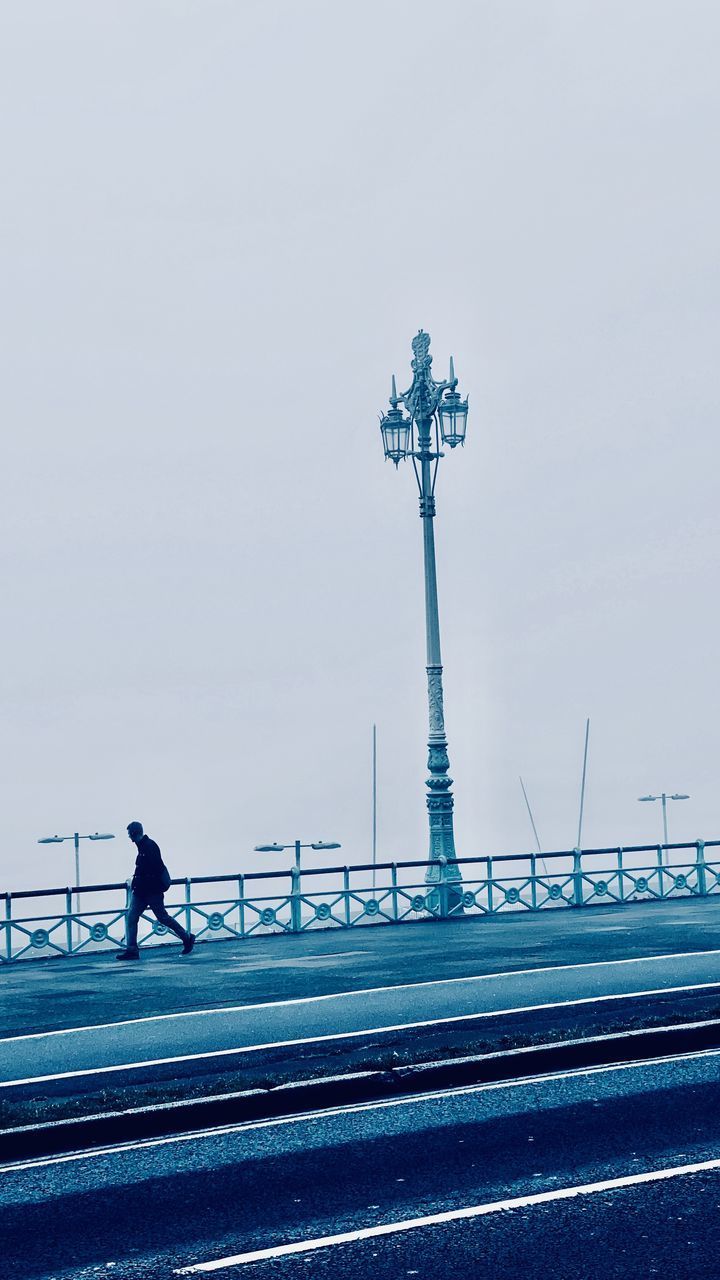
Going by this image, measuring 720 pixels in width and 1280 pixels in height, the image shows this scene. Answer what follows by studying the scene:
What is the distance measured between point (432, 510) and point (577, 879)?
8.01m

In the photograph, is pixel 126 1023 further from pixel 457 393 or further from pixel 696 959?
pixel 457 393

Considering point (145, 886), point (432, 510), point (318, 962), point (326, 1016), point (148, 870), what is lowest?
point (318, 962)

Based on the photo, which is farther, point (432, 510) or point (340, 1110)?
point (432, 510)

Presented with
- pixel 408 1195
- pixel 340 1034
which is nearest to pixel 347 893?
pixel 340 1034

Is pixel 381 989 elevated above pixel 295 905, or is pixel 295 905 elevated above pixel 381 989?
pixel 295 905

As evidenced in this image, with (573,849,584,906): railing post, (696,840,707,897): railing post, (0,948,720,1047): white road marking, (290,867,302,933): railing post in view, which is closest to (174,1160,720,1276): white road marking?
(0,948,720,1047): white road marking

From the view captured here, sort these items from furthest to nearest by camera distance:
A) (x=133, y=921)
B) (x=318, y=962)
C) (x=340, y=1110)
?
(x=133, y=921)
(x=318, y=962)
(x=340, y=1110)

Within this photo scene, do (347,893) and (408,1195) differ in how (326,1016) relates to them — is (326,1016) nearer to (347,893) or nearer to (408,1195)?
(408,1195)

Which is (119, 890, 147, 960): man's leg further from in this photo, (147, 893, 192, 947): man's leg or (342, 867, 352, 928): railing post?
(342, 867, 352, 928): railing post

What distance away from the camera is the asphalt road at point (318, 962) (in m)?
15.7

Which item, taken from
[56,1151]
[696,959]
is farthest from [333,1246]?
[696,959]

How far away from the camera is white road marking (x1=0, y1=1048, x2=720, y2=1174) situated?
8641 millimetres

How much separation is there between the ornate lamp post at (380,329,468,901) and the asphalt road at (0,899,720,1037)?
5.40 feet

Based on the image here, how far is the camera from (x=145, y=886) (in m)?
20.7
